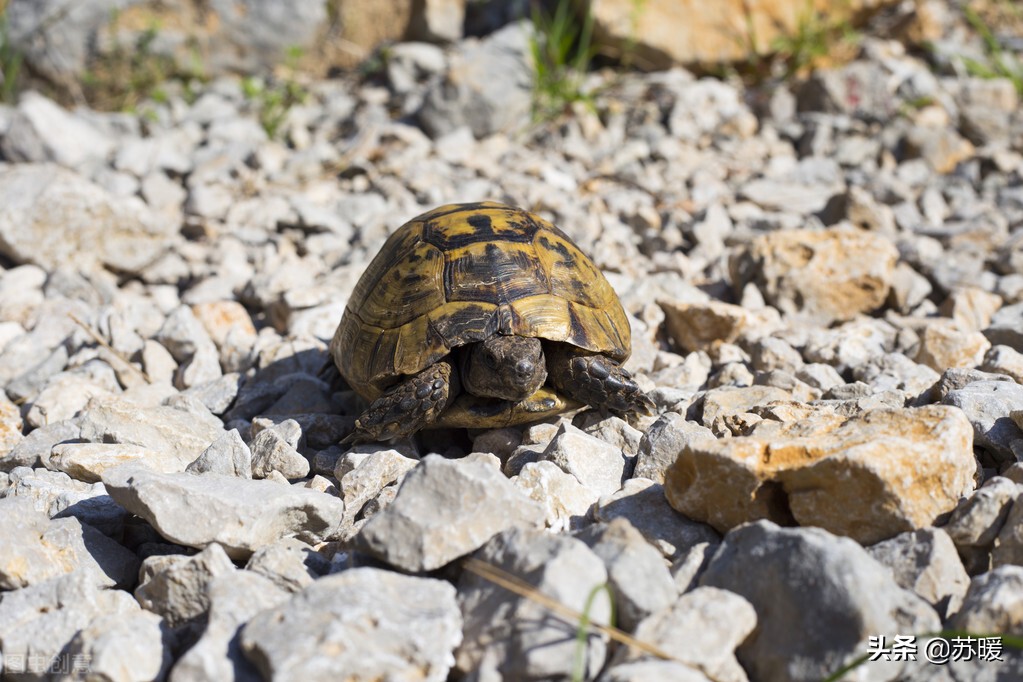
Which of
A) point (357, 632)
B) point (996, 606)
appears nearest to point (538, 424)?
point (357, 632)

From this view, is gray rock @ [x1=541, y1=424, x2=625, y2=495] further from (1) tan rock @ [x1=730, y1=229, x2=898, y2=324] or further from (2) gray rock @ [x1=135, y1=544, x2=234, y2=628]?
(1) tan rock @ [x1=730, y1=229, x2=898, y2=324]

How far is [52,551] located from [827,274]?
12.3 feet

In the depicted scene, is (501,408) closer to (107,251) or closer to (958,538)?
(958,538)

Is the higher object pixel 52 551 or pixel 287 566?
pixel 287 566

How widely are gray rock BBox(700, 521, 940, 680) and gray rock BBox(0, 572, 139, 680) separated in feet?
5.05

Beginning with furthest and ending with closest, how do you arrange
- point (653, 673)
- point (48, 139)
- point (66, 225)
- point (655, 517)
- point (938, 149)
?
point (938, 149) < point (48, 139) < point (66, 225) < point (655, 517) < point (653, 673)

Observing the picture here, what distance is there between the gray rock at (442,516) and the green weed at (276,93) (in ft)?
17.7

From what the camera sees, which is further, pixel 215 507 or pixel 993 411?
pixel 993 411

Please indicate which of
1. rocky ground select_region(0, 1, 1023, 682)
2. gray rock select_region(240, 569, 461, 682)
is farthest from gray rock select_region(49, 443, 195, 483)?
gray rock select_region(240, 569, 461, 682)

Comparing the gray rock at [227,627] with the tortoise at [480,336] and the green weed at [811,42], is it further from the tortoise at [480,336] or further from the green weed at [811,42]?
→ the green weed at [811,42]

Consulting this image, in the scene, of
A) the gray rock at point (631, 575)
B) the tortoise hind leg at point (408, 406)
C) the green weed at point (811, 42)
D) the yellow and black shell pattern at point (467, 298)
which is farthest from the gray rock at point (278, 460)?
the green weed at point (811, 42)

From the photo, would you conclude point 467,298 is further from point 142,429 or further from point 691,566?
point 691,566

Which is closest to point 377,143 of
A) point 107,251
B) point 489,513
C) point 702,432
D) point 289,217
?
point 289,217

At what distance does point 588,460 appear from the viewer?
9.46 ft
